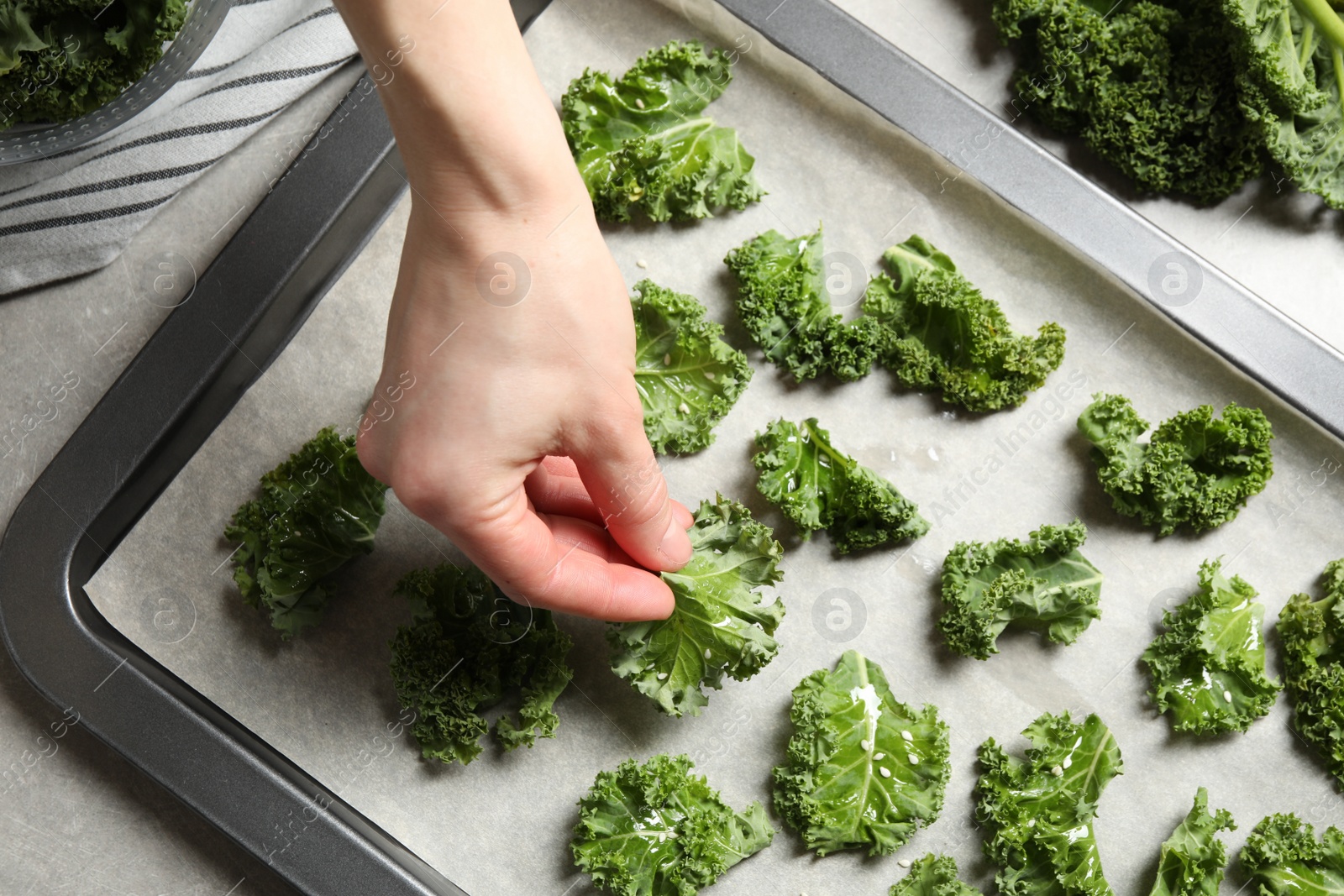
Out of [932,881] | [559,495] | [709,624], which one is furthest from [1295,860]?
[559,495]

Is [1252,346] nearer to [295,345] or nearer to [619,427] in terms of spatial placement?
[619,427]

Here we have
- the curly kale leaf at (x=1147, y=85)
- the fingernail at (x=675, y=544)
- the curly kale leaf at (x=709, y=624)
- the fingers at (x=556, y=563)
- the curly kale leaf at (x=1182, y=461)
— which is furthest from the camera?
the curly kale leaf at (x=1147, y=85)

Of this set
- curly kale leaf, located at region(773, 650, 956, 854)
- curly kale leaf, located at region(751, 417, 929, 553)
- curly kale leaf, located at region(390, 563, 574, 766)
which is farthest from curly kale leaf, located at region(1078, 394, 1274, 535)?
curly kale leaf, located at region(390, 563, 574, 766)

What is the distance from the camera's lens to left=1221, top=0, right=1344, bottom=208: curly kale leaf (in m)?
2.78

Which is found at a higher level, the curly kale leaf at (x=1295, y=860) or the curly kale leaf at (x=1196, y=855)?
the curly kale leaf at (x=1196, y=855)

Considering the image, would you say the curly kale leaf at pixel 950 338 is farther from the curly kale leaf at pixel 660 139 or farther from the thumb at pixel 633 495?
the thumb at pixel 633 495

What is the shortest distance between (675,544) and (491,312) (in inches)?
32.7

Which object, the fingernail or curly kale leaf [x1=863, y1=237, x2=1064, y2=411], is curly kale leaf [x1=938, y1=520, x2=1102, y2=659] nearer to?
curly kale leaf [x1=863, y1=237, x2=1064, y2=411]

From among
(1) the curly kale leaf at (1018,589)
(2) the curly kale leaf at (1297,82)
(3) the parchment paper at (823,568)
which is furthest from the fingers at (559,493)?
(2) the curly kale leaf at (1297,82)

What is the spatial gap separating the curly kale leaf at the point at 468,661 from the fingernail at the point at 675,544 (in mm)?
478

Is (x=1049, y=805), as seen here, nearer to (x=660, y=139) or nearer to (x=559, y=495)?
(x=559, y=495)

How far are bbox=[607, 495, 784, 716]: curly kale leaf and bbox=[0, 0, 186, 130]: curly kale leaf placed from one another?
6.89 feet

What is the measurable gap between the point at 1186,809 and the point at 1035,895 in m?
0.54

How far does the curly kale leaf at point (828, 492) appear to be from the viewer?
2807 mm
